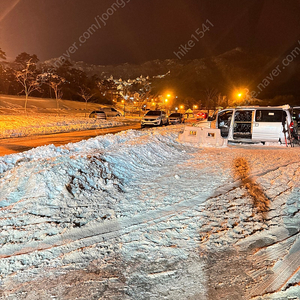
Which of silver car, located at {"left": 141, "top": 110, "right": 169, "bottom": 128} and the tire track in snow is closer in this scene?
the tire track in snow

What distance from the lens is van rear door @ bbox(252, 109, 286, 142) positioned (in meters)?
10.8

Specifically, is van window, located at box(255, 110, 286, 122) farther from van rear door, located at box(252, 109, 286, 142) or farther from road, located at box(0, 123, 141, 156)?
road, located at box(0, 123, 141, 156)

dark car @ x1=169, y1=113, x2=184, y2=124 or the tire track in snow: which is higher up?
dark car @ x1=169, y1=113, x2=184, y2=124


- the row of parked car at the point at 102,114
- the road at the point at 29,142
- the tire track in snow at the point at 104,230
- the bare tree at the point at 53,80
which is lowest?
the tire track in snow at the point at 104,230

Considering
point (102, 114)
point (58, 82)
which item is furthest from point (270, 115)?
point (58, 82)

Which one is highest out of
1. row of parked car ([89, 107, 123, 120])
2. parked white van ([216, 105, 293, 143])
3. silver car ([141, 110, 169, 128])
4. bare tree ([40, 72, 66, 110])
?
bare tree ([40, 72, 66, 110])

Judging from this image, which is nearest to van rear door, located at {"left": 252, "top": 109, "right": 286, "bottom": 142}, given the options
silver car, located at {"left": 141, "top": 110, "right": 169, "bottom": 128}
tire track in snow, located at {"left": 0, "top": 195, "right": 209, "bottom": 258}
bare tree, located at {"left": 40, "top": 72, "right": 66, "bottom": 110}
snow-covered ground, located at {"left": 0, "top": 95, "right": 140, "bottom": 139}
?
tire track in snow, located at {"left": 0, "top": 195, "right": 209, "bottom": 258}

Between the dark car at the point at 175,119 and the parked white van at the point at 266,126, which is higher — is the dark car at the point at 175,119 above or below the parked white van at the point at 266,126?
above

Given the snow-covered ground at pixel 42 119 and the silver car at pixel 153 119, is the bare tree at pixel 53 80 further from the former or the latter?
the silver car at pixel 153 119

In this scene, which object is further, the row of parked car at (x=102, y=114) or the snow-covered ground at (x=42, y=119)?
the row of parked car at (x=102, y=114)

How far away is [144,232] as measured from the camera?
378 centimetres

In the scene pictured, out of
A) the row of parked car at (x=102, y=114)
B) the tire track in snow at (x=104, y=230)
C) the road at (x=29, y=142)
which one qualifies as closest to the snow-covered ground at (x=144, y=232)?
the tire track in snow at (x=104, y=230)

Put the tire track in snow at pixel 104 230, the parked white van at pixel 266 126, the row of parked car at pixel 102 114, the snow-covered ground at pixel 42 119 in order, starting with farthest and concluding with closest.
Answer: the row of parked car at pixel 102 114, the snow-covered ground at pixel 42 119, the parked white van at pixel 266 126, the tire track in snow at pixel 104 230

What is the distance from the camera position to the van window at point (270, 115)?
10797 millimetres
